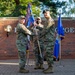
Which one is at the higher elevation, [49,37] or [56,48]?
[49,37]

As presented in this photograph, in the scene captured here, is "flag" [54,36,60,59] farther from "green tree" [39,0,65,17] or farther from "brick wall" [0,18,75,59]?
"green tree" [39,0,65,17]

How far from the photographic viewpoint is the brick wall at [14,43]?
658 inches

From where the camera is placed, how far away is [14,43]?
16.7 meters

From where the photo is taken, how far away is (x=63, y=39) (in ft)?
54.7

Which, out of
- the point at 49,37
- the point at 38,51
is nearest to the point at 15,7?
the point at 38,51

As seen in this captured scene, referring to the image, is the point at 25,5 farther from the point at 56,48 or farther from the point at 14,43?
the point at 56,48

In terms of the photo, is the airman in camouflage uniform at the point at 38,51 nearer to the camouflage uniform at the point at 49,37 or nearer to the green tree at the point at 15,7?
the camouflage uniform at the point at 49,37

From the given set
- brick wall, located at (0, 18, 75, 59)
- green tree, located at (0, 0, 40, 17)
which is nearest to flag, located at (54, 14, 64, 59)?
brick wall, located at (0, 18, 75, 59)

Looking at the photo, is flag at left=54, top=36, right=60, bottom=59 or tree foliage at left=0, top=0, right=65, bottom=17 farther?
tree foliage at left=0, top=0, right=65, bottom=17

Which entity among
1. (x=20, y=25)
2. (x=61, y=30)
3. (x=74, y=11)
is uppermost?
(x=20, y=25)

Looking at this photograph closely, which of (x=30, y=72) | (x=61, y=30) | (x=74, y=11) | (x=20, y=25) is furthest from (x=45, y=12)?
(x=74, y=11)

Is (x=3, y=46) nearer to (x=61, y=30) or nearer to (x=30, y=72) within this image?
(x=61, y=30)

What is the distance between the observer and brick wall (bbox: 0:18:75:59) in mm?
16703

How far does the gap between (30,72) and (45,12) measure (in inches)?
86.3
